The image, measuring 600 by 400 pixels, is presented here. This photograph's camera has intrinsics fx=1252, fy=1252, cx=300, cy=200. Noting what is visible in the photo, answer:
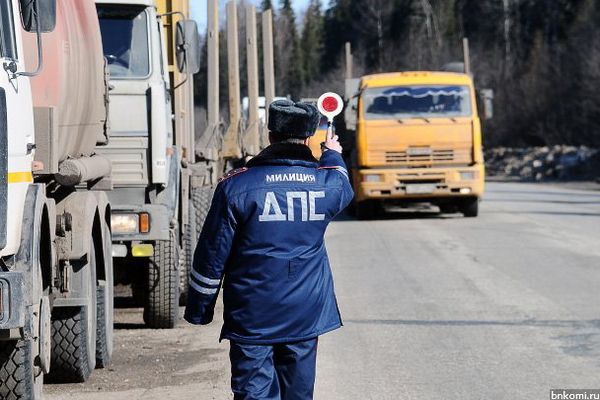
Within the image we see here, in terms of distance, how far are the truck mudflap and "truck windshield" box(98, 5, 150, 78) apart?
4913 mm

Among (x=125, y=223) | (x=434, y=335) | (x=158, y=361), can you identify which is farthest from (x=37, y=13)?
(x=434, y=335)

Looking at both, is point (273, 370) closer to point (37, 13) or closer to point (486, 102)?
point (37, 13)

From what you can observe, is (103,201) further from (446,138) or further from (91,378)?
(446,138)

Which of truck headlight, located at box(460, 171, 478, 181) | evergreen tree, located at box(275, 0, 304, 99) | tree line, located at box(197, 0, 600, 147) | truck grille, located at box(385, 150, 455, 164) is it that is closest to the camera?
truck headlight, located at box(460, 171, 478, 181)

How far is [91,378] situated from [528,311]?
4333 millimetres

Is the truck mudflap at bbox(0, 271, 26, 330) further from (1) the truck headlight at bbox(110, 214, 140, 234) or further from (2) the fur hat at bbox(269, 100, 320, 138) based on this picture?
(1) the truck headlight at bbox(110, 214, 140, 234)

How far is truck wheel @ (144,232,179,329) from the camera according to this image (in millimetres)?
10234

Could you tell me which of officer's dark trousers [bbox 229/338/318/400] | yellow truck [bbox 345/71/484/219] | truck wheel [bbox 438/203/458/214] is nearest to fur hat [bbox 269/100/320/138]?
officer's dark trousers [bbox 229/338/318/400]

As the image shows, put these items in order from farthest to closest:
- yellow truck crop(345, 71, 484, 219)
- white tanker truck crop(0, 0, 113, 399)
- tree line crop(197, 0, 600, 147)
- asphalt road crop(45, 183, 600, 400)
Result: tree line crop(197, 0, 600, 147) → yellow truck crop(345, 71, 484, 219) → asphalt road crop(45, 183, 600, 400) → white tanker truck crop(0, 0, 113, 399)

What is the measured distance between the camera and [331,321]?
17.7ft

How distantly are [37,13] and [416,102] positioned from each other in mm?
17845

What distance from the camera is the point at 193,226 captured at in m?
12.2

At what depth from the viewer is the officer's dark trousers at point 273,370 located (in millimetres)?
5199

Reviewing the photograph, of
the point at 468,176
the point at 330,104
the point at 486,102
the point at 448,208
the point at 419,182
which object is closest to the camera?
the point at 330,104
